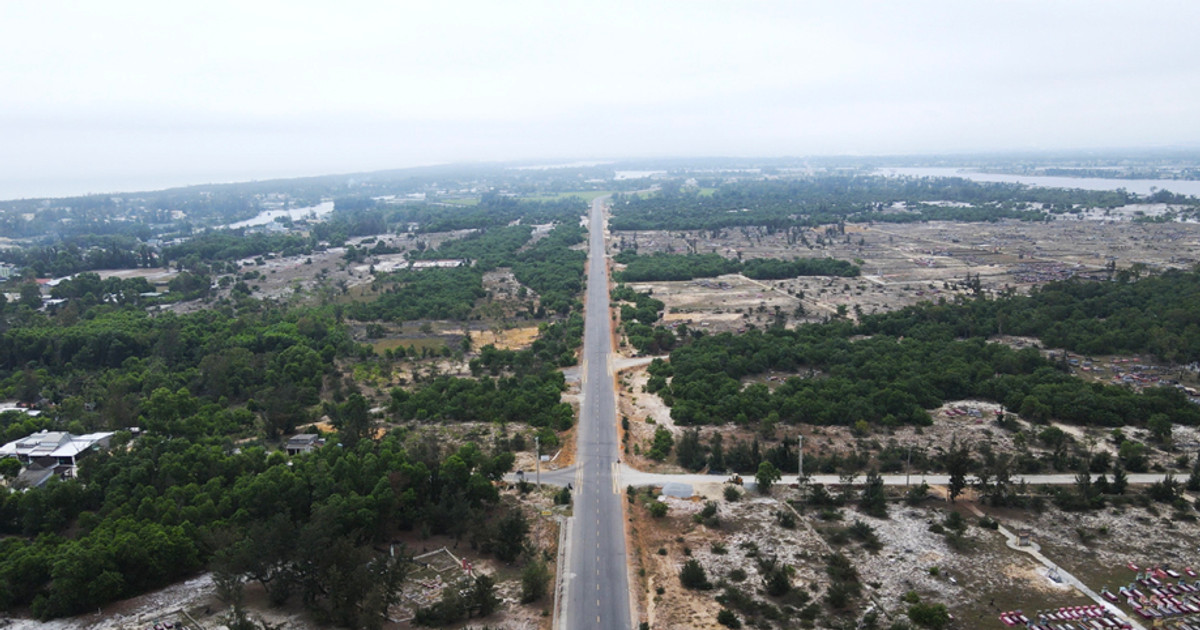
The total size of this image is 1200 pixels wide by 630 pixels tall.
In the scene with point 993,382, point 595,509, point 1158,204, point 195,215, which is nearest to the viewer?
point 595,509

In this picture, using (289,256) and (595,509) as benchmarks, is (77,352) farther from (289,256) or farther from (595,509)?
(289,256)

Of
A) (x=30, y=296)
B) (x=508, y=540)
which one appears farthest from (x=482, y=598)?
(x=30, y=296)

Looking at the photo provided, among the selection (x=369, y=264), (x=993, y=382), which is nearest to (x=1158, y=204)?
(x=993, y=382)

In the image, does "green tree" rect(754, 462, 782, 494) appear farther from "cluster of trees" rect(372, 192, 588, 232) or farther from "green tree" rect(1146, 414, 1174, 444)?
"cluster of trees" rect(372, 192, 588, 232)

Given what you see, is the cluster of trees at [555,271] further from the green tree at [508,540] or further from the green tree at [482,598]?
the green tree at [482,598]

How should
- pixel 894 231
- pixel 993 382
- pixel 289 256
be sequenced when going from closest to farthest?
pixel 993 382, pixel 289 256, pixel 894 231

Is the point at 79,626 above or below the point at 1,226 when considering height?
below
